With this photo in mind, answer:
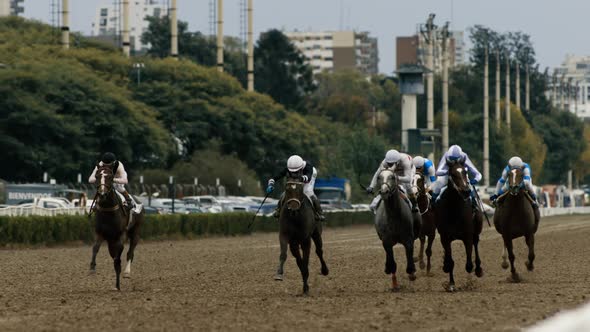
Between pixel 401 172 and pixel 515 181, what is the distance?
127 inches

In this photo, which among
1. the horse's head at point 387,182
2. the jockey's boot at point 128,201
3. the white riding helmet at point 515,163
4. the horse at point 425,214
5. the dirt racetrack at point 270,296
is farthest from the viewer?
the horse at point 425,214

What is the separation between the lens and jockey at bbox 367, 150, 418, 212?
72.4 feet

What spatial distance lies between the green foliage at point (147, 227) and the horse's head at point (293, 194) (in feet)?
73.2

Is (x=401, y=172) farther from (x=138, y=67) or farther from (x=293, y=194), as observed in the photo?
(x=138, y=67)

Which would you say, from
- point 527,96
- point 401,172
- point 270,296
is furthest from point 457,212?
point 527,96

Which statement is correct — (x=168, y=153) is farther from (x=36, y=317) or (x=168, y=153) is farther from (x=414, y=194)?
(x=36, y=317)

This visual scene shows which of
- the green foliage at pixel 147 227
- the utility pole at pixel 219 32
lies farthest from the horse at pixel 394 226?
the utility pole at pixel 219 32

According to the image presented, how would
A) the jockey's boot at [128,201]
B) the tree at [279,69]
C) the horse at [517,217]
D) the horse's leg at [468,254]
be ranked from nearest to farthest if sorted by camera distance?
the horse's leg at [468,254]
the jockey's boot at [128,201]
the horse at [517,217]
the tree at [279,69]

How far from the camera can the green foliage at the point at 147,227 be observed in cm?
4281

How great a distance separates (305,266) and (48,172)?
4958cm

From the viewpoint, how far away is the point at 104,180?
22.9m

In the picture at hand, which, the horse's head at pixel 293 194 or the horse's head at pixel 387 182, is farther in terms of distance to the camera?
the horse's head at pixel 387 182

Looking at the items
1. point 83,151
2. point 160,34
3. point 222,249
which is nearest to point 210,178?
point 83,151

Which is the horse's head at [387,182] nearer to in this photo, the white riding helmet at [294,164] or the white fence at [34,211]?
the white riding helmet at [294,164]
